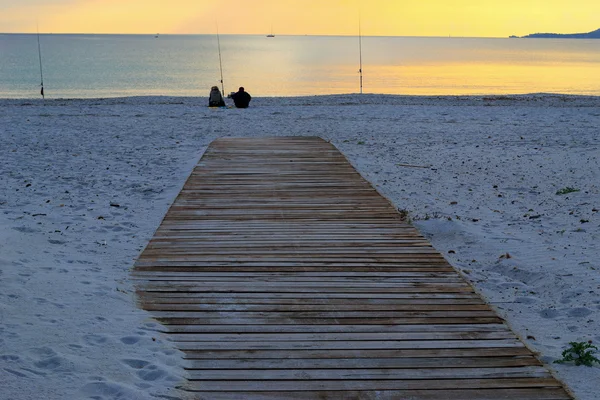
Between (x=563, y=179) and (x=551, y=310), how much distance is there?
499 cm

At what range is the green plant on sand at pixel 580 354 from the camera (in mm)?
3446

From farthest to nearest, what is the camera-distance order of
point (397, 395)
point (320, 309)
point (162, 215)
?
point (162, 215) → point (320, 309) → point (397, 395)

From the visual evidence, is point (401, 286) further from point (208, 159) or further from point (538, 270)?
point (208, 159)

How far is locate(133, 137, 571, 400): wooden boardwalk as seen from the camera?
3146mm

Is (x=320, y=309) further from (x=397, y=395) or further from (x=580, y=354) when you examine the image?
(x=580, y=354)

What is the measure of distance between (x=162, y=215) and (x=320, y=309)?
3.15m

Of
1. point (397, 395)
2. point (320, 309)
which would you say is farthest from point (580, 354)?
point (320, 309)

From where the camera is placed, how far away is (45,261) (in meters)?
4.97

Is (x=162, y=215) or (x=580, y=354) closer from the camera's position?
(x=580, y=354)

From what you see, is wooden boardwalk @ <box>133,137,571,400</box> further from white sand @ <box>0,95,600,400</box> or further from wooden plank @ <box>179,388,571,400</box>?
white sand @ <box>0,95,600,400</box>

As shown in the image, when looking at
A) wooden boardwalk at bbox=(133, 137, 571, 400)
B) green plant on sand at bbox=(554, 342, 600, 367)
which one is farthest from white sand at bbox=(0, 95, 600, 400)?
wooden boardwalk at bbox=(133, 137, 571, 400)

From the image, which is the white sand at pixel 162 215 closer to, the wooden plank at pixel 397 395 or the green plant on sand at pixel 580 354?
the green plant on sand at pixel 580 354

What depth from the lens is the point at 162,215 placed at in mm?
6684

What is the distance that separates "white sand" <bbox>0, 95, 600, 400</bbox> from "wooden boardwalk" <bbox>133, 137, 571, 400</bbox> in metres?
0.22
